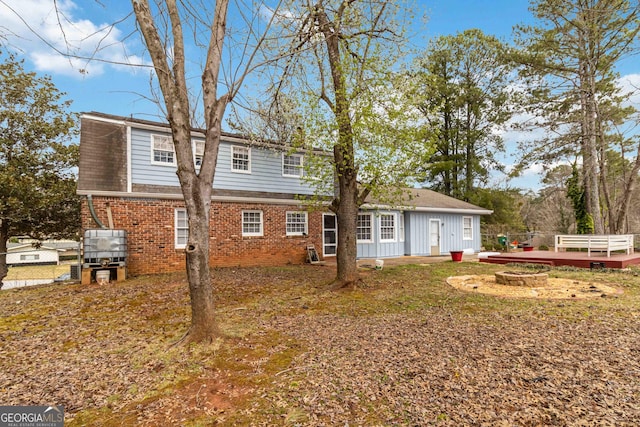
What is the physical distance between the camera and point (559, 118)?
17.3 meters

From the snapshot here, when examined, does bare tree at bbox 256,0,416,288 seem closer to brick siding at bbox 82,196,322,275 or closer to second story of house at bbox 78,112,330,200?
second story of house at bbox 78,112,330,200

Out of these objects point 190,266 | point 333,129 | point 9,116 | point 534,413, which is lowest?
point 534,413

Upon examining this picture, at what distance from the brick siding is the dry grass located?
344 cm

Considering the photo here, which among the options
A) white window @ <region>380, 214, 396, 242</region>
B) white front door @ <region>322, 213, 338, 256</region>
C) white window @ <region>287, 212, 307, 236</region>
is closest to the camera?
white window @ <region>287, 212, 307, 236</region>

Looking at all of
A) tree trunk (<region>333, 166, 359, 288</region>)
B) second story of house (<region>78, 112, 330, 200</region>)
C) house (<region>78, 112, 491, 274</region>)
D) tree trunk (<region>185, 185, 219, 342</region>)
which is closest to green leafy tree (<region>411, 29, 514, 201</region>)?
house (<region>78, 112, 491, 274</region>)

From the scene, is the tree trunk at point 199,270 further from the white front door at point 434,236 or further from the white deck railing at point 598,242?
the white front door at point 434,236

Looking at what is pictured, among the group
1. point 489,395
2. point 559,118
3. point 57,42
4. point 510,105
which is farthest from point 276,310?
point 510,105

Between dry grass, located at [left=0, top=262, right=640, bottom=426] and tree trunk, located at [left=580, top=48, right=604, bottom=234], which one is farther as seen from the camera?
tree trunk, located at [left=580, top=48, right=604, bottom=234]

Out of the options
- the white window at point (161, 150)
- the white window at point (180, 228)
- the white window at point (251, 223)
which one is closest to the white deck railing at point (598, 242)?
the white window at point (251, 223)

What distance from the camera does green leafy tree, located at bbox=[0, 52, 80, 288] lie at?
13.6 m

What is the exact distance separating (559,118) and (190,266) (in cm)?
2015

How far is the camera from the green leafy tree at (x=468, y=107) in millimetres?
25234

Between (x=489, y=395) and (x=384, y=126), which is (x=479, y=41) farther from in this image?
(x=489, y=395)

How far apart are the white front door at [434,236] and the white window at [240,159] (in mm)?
9925
